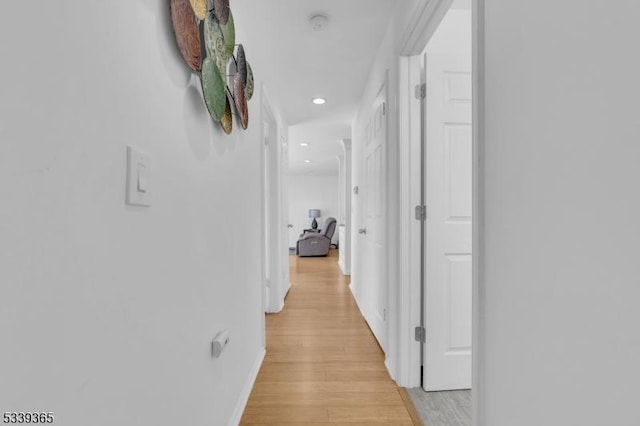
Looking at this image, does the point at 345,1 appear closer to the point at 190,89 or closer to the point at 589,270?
the point at 190,89

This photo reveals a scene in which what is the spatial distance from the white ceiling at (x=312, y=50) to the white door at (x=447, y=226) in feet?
2.03

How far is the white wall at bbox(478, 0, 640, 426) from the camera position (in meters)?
0.56

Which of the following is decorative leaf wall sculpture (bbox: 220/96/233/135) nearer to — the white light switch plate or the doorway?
the white light switch plate

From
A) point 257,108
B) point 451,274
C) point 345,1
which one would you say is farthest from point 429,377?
point 345,1

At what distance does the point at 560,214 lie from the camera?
69 cm

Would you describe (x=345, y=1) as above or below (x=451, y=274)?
above

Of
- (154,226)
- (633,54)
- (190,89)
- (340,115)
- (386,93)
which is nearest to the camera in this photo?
(633,54)

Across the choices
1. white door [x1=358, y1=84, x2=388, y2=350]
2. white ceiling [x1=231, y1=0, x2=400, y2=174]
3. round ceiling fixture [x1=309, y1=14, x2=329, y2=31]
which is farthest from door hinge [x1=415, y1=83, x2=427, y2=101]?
round ceiling fixture [x1=309, y1=14, x2=329, y2=31]

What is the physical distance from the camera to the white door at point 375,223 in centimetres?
246

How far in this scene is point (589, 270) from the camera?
0.62 m

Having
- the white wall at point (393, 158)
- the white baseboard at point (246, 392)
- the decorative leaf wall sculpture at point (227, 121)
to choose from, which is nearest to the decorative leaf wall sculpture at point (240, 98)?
the decorative leaf wall sculpture at point (227, 121)

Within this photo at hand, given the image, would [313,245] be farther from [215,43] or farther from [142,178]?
[142,178]

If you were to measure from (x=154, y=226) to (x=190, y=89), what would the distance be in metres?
0.53

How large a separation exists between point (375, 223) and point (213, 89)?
197cm
